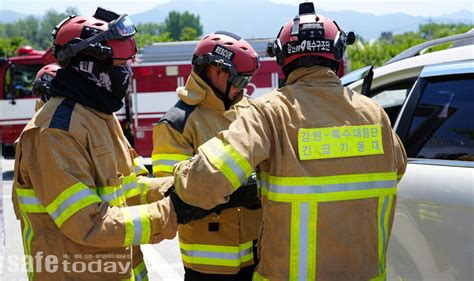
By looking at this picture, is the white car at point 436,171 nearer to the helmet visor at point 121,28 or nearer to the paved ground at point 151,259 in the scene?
the helmet visor at point 121,28

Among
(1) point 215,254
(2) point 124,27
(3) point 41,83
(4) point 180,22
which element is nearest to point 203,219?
(1) point 215,254

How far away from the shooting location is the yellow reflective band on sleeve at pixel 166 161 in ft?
9.53

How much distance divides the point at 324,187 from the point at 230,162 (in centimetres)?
36

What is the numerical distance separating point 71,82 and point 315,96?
0.94 meters

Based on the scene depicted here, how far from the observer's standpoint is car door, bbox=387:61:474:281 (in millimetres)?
2764

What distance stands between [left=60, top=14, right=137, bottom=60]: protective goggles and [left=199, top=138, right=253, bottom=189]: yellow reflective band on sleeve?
25.9 inches

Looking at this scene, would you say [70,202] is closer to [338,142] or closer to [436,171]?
[338,142]

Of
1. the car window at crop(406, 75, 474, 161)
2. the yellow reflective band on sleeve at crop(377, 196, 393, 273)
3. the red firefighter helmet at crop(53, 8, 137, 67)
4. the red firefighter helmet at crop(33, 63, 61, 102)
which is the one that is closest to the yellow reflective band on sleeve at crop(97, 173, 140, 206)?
the red firefighter helmet at crop(53, 8, 137, 67)

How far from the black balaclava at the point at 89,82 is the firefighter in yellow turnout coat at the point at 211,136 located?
578 mm

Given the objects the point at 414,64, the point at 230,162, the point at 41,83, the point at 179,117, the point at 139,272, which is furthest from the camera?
the point at 41,83

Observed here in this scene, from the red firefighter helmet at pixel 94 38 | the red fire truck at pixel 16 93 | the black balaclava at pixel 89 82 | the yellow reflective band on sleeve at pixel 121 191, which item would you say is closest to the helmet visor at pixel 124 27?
the red firefighter helmet at pixel 94 38

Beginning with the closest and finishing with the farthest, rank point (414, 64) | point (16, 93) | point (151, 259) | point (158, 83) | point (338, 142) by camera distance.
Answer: point (338, 142)
point (414, 64)
point (151, 259)
point (158, 83)
point (16, 93)

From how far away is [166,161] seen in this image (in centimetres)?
294

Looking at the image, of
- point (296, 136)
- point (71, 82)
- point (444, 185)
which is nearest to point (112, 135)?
point (71, 82)
